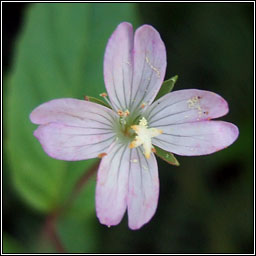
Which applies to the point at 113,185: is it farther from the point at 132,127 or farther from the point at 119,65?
the point at 119,65

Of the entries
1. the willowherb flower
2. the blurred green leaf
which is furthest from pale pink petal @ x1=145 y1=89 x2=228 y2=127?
the blurred green leaf

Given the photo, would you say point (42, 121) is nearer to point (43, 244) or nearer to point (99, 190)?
point (99, 190)

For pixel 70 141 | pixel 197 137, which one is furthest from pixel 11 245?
pixel 197 137

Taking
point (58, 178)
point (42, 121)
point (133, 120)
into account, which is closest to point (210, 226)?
point (58, 178)

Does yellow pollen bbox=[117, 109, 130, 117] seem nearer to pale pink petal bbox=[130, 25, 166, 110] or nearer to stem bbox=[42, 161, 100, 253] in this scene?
pale pink petal bbox=[130, 25, 166, 110]

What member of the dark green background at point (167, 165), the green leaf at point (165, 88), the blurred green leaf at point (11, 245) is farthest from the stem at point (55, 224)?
the green leaf at point (165, 88)

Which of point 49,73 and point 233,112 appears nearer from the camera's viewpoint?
point 49,73

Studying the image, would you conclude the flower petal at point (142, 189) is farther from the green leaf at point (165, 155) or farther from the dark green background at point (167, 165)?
the dark green background at point (167, 165)
